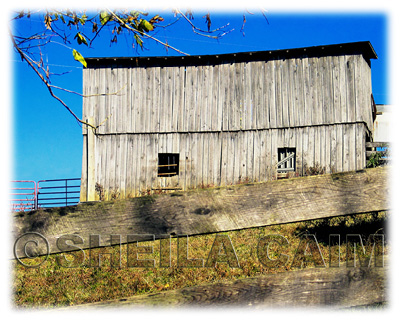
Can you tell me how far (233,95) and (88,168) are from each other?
21.9ft

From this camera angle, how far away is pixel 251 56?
54.4 feet

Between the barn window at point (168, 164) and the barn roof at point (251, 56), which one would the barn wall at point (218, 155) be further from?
the barn roof at point (251, 56)

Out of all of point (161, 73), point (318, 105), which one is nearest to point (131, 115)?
point (161, 73)

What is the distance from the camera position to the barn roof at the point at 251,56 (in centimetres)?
1584

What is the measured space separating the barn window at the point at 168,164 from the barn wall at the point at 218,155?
217 mm

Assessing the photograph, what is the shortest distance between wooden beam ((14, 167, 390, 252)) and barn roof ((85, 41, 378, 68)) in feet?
46.0

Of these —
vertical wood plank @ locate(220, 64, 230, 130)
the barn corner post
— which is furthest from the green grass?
the barn corner post

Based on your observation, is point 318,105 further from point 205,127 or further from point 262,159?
point 205,127

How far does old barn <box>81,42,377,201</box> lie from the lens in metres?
15.7

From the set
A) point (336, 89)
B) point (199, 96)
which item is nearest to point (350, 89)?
point (336, 89)

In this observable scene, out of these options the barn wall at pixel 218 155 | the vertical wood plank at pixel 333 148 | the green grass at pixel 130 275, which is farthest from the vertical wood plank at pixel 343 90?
the green grass at pixel 130 275

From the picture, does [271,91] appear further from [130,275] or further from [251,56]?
[130,275]

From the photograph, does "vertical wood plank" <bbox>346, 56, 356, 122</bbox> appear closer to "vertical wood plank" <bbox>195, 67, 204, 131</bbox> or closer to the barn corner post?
"vertical wood plank" <bbox>195, 67, 204, 131</bbox>

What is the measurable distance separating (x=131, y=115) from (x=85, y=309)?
14.9m
